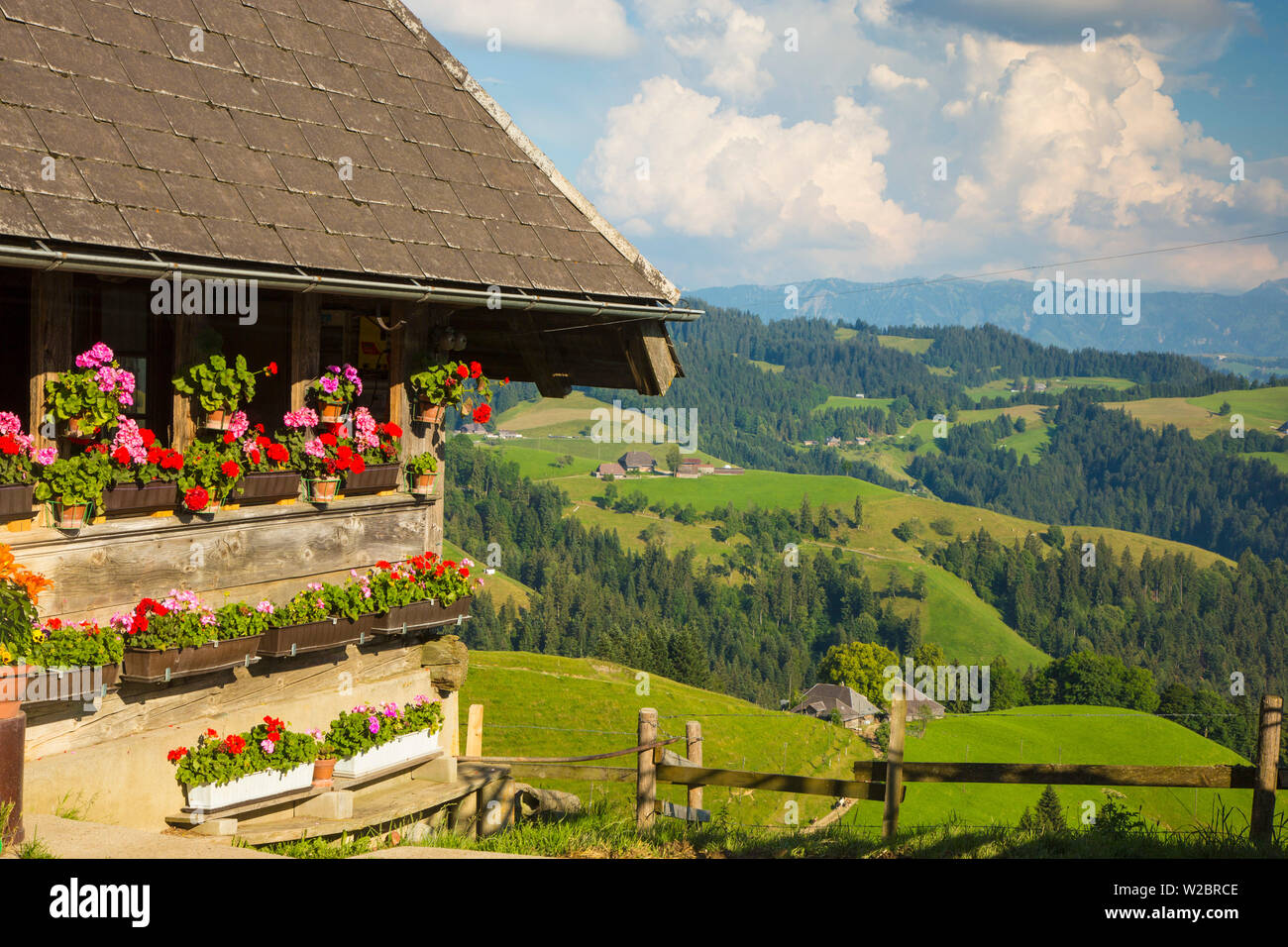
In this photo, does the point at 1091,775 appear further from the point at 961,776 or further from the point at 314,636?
the point at 314,636

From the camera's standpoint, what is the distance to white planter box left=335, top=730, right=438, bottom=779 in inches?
432

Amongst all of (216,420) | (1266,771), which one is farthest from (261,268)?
(1266,771)

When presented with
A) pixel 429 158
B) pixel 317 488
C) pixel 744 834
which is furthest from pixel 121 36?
pixel 744 834

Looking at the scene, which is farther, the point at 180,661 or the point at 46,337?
the point at 180,661

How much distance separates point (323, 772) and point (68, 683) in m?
2.86

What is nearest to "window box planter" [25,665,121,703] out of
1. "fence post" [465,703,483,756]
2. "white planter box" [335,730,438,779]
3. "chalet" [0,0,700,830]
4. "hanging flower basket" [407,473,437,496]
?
"chalet" [0,0,700,830]

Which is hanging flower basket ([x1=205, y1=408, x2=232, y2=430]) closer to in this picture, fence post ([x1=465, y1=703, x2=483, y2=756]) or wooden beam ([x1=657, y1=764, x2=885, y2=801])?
wooden beam ([x1=657, y1=764, x2=885, y2=801])

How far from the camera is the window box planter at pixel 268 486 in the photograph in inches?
380

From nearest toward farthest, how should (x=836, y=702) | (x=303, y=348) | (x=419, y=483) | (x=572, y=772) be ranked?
(x=303, y=348) → (x=419, y=483) → (x=572, y=772) → (x=836, y=702)

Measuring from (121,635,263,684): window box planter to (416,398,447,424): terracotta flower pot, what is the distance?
9.06ft

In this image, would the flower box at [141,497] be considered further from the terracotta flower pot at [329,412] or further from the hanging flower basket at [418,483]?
the hanging flower basket at [418,483]

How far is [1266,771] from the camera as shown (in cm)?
934
